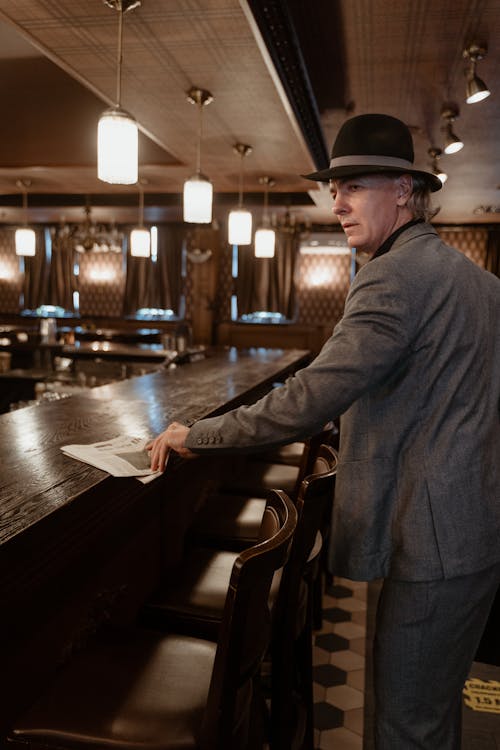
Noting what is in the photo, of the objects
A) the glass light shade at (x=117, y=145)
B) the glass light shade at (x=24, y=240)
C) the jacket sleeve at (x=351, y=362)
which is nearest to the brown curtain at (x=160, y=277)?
the glass light shade at (x=24, y=240)

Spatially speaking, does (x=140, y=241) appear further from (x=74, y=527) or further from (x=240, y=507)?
(x=74, y=527)

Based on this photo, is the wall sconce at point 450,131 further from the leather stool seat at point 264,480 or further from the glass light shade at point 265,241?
the leather stool seat at point 264,480

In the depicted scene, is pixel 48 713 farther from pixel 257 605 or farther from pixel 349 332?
pixel 349 332

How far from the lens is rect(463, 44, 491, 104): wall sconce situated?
11.2 ft

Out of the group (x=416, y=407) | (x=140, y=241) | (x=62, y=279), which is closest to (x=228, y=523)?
(x=416, y=407)

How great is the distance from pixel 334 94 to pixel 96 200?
6098mm

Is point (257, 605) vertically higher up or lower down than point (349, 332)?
lower down

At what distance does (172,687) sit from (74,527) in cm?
43

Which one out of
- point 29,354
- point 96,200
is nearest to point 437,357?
point 29,354

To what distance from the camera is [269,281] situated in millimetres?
12125

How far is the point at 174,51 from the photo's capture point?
3.60 meters

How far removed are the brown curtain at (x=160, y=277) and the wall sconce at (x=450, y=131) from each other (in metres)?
8.23

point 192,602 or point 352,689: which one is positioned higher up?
point 192,602

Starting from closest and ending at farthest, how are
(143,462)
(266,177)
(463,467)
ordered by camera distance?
(463,467) < (143,462) < (266,177)
